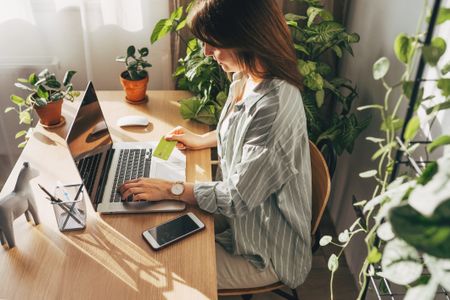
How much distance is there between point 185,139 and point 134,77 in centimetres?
39

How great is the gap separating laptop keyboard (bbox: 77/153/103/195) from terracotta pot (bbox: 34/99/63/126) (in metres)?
0.34

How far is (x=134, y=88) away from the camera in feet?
5.58

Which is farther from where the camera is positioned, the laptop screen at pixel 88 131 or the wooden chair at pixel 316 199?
the wooden chair at pixel 316 199

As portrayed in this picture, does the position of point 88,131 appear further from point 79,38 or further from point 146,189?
point 79,38

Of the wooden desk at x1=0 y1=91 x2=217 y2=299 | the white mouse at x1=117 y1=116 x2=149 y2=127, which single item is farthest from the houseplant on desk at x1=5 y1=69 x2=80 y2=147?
the wooden desk at x1=0 y1=91 x2=217 y2=299

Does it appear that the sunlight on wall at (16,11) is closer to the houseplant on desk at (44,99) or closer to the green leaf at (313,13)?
the houseplant on desk at (44,99)

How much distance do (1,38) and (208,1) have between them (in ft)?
4.02

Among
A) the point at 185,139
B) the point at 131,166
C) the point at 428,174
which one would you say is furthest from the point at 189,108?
the point at 428,174

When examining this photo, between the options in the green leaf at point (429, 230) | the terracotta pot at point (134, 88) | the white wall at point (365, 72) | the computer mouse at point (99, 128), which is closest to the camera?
the green leaf at point (429, 230)

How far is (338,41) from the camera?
1.67 m

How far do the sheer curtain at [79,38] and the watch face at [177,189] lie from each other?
2.94 ft

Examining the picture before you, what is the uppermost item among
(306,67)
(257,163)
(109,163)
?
(306,67)

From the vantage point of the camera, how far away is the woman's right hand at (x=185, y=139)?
58.4 inches

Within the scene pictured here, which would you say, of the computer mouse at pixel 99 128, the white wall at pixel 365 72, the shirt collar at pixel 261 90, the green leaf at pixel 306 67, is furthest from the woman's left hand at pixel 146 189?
the white wall at pixel 365 72
